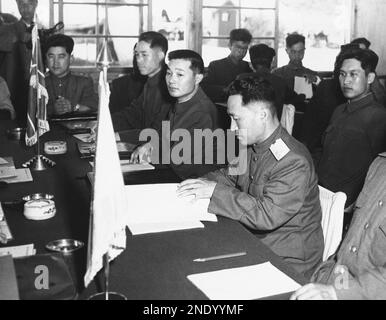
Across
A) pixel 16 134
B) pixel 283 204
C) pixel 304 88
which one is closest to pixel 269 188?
pixel 283 204

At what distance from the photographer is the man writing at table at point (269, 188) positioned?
196cm

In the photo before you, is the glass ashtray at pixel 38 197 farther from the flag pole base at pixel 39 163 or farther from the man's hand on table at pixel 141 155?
the man's hand on table at pixel 141 155

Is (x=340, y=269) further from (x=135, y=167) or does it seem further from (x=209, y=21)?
(x=209, y=21)

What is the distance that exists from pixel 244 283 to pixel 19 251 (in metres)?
A: 0.68

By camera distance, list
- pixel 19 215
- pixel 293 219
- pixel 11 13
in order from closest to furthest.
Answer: pixel 19 215 < pixel 293 219 < pixel 11 13

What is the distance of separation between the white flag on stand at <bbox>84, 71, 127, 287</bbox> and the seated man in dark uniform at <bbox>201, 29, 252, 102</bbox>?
548 centimetres

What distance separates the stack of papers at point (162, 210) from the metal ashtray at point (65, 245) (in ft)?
0.69

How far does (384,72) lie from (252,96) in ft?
20.5

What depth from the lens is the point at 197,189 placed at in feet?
6.61

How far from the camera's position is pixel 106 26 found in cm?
682

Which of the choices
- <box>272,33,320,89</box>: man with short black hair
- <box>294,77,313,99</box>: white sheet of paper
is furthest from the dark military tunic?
<box>272,33,320,89</box>: man with short black hair
